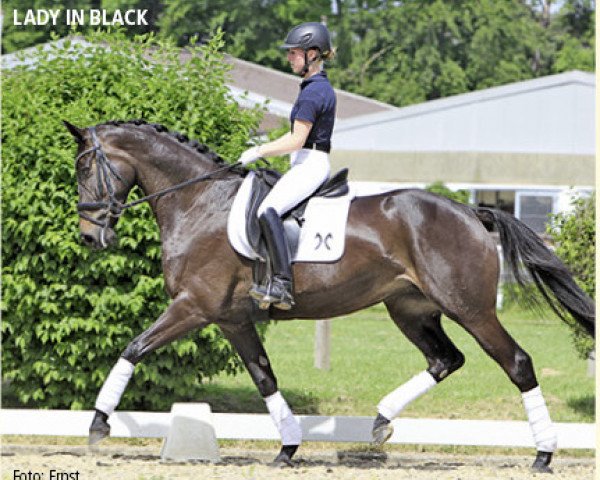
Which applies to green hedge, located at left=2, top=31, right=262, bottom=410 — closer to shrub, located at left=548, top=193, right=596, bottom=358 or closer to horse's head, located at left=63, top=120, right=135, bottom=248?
horse's head, located at left=63, top=120, right=135, bottom=248

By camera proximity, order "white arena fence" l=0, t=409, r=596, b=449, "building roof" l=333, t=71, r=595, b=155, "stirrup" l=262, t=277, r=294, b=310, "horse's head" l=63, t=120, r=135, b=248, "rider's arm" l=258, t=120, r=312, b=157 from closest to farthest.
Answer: "stirrup" l=262, t=277, r=294, b=310 < "rider's arm" l=258, t=120, r=312, b=157 < "horse's head" l=63, t=120, r=135, b=248 < "white arena fence" l=0, t=409, r=596, b=449 < "building roof" l=333, t=71, r=595, b=155

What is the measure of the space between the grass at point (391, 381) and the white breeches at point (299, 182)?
2.51 m

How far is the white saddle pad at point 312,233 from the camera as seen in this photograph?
722cm

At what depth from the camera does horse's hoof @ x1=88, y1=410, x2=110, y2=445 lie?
7059 millimetres

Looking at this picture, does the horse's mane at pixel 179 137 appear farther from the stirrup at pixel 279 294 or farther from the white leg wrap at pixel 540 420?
the white leg wrap at pixel 540 420

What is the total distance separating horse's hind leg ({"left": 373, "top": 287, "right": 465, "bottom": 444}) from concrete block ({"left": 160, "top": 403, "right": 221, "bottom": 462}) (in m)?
1.12

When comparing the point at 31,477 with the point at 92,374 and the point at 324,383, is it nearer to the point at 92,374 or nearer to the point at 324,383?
the point at 92,374

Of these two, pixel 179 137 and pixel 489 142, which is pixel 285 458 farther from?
pixel 489 142

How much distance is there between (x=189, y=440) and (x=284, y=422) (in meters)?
0.65

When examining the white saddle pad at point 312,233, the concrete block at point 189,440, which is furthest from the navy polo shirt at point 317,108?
the concrete block at point 189,440

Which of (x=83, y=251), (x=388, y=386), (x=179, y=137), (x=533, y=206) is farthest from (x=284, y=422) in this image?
(x=533, y=206)

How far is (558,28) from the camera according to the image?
163 feet

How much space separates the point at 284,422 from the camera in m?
7.60

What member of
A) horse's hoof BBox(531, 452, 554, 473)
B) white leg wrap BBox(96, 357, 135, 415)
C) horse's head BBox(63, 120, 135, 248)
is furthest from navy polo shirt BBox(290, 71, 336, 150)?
horse's hoof BBox(531, 452, 554, 473)
